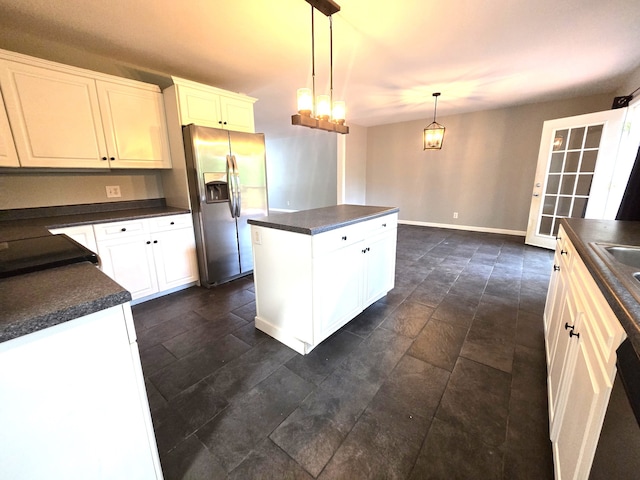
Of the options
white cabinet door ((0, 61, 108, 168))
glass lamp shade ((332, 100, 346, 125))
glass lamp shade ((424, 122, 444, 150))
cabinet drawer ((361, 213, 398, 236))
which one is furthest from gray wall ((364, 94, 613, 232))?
white cabinet door ((0, 61, 108, 168))

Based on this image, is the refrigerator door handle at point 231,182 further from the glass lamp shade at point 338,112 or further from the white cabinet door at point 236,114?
the glass lamp shade at point 338,112

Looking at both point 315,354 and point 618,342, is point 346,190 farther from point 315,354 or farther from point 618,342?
point 618,342

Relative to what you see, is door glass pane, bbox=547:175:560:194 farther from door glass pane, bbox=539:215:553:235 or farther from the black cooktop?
the black cooktop

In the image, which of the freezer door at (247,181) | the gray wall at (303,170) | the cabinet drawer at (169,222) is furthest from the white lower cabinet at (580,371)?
the gray wall at (303,170)

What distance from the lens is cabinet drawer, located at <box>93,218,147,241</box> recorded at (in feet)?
7.52

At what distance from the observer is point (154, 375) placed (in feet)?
5.56

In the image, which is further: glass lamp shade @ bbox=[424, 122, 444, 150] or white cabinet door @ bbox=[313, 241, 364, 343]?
glass lamp shade @ bbox=[424, 122, 444, 150]

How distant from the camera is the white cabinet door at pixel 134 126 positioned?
2453 mm

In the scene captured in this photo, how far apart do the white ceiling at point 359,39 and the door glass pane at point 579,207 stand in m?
1.52

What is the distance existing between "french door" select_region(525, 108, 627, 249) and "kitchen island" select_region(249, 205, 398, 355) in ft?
11.3

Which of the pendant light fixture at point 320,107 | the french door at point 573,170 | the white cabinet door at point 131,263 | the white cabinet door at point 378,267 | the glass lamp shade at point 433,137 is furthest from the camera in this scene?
the glass lamp shade at point 433,137

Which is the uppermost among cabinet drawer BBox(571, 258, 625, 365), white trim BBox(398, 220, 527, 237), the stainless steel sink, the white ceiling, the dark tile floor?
the white ceiling

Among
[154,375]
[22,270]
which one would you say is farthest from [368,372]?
[22,270]

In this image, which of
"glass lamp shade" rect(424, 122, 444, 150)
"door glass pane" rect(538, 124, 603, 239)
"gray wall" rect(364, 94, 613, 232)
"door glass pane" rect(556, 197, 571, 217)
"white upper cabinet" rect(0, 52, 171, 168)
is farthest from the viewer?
"gray wall" rect(364, 94, 613, 232)
